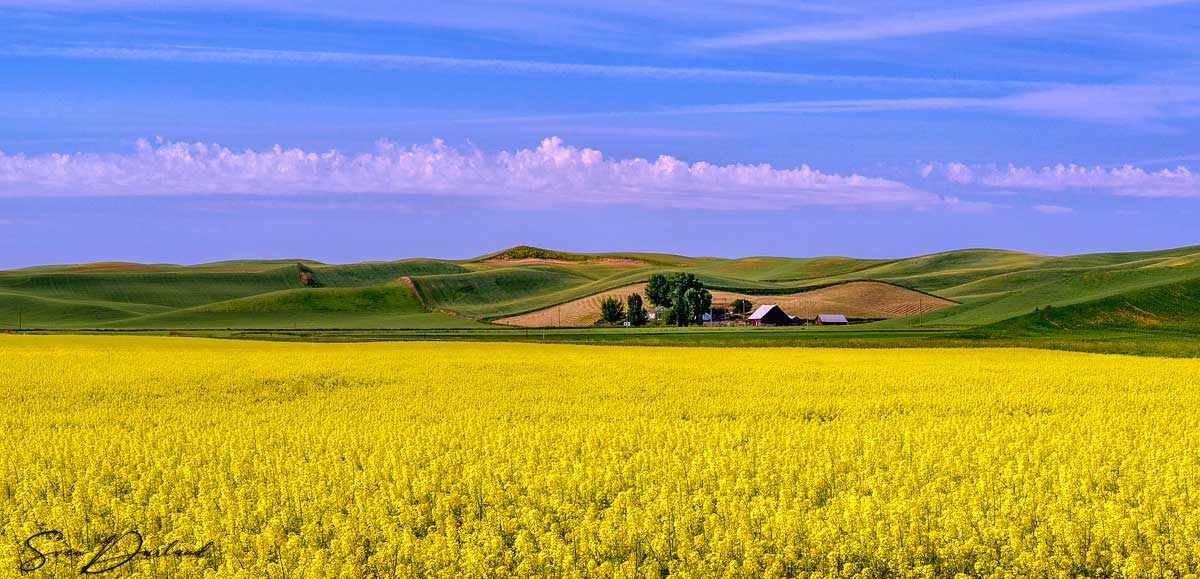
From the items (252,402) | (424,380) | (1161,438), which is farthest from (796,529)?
(424,380)

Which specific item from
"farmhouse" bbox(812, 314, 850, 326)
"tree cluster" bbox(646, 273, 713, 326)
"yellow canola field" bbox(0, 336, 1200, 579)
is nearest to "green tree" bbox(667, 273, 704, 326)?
"tree cluster" bbox(646, 273, 713, 326)

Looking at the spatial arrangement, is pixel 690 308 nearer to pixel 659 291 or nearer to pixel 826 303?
pixel 659 291

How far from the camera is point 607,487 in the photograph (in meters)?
12.5

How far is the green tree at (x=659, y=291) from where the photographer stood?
150 m

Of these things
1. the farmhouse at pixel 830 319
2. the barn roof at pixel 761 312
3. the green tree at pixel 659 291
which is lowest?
the farmhouse at pixel 830 319

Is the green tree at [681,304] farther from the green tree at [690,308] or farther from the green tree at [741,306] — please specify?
the green tree at [741,306]

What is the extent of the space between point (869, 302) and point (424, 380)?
13900cm

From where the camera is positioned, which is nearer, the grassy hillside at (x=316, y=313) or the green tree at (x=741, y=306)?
the grassy hillside at (x=316, y=313)

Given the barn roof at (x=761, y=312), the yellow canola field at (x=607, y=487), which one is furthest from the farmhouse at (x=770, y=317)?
the yellow canola field at (x=607, y=487)

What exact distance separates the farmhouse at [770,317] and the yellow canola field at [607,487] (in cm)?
11947

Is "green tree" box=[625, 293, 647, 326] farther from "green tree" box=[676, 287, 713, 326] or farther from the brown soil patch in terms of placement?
"green tree" box=[676, 287, 713, 326]

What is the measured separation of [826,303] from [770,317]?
1868 centimetres
